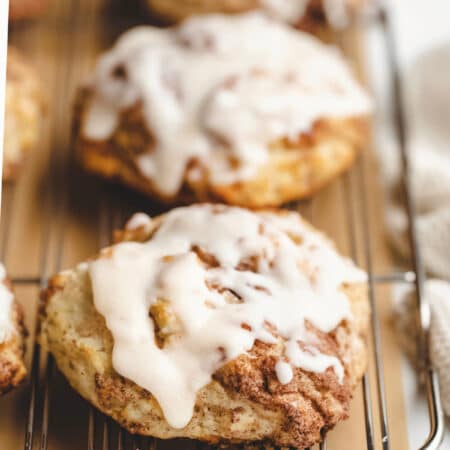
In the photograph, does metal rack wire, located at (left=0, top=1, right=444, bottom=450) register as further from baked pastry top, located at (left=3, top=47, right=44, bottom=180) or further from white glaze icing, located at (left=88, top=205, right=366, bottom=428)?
white glaze icing, located at (left=88, top=205, right=366, bottom=428)

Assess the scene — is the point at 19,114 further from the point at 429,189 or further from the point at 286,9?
the point at 429,189

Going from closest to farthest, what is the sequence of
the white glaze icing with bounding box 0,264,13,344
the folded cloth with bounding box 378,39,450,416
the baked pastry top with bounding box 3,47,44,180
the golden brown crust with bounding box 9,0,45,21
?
the white glaze icing with bounding box 0,264,13,344 < the folded cloth with bounding box 378,39,450,416 < the baked pastry top with bounding box 3,47,44,180 < the golden brown crust with bounding box 9,0,45,21

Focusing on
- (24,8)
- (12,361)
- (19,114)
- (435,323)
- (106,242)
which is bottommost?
(12,361)

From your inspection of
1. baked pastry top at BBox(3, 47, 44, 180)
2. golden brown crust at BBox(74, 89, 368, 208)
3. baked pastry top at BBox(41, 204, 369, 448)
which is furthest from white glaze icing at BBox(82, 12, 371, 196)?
baked pastry top at BBox(41, 204, 369, 448)

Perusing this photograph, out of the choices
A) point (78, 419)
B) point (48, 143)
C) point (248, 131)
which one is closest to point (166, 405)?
point (78, 419)

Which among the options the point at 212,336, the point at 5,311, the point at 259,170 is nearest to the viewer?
the point at 212,336

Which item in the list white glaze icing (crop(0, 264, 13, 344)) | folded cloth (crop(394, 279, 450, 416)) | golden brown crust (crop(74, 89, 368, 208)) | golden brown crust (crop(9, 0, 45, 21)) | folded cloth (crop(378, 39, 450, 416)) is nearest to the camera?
white glaze icing (crop(0, 264, 13, 344))


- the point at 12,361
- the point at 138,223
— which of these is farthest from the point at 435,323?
the point at 12,361
